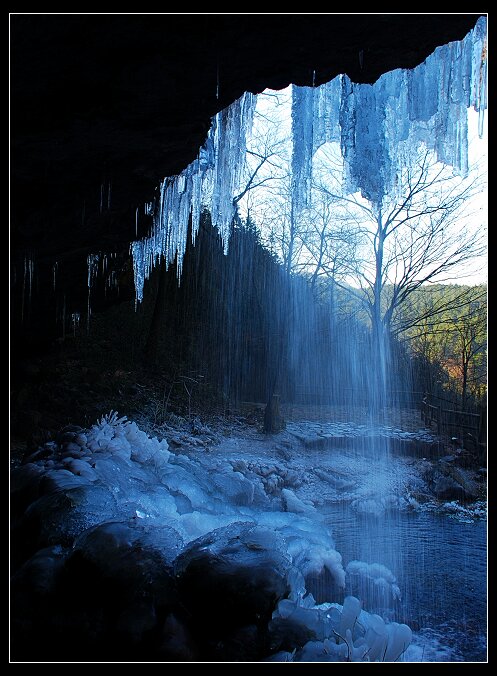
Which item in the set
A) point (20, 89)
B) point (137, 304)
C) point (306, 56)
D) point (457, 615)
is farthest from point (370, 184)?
point (137, 304)

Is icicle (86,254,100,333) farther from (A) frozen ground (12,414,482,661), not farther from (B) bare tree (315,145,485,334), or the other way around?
(B) bare tree (315,145,485,334)

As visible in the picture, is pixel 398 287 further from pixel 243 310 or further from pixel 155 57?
pixel 155 57

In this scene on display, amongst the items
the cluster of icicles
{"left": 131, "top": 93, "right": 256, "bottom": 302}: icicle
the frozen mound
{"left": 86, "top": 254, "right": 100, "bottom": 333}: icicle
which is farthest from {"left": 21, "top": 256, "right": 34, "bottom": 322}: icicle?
the cluster of icicles

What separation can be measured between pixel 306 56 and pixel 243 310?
5.78 m

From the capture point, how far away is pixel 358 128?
349 centimetres

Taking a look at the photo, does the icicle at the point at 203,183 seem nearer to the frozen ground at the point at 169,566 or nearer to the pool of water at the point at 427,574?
the frozen ground at the point at 169,566

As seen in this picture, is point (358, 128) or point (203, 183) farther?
point (203, 183)

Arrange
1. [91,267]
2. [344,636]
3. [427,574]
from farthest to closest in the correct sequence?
1. [91,267]
2. [427,574]
3. [344,636]

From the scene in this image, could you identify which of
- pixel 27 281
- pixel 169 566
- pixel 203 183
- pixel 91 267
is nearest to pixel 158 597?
pixel 169 566

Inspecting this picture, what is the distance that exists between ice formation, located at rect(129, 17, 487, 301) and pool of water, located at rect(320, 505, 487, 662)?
3.13 m

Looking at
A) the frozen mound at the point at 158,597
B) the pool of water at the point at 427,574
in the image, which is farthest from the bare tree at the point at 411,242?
the frozen mound at the point at 158,597

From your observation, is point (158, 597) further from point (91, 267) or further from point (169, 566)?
point (91, 267)

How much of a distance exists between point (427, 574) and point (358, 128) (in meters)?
3.64

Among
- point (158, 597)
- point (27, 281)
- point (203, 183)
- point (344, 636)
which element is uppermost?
point (203, 183)
